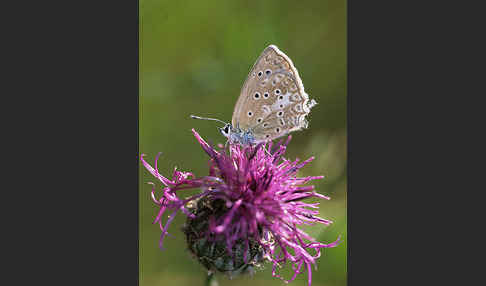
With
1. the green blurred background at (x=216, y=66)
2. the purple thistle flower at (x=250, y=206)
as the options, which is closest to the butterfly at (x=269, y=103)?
the purple thistle flower at (x=250, y=206)

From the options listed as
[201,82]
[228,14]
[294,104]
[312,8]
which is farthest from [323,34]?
[294,104]

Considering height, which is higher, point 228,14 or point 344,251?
point 228,14

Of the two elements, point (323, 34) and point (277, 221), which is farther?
point (323, 34)

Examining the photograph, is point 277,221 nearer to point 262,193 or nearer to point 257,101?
point 262,193

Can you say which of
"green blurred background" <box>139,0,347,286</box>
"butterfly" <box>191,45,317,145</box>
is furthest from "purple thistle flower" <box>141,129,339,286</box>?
"green blurred background" <box>139,0,347,286</box>

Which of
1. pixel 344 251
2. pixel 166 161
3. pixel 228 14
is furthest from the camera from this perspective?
pixel 228 14

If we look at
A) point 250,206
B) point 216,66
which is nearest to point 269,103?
point 250,206
